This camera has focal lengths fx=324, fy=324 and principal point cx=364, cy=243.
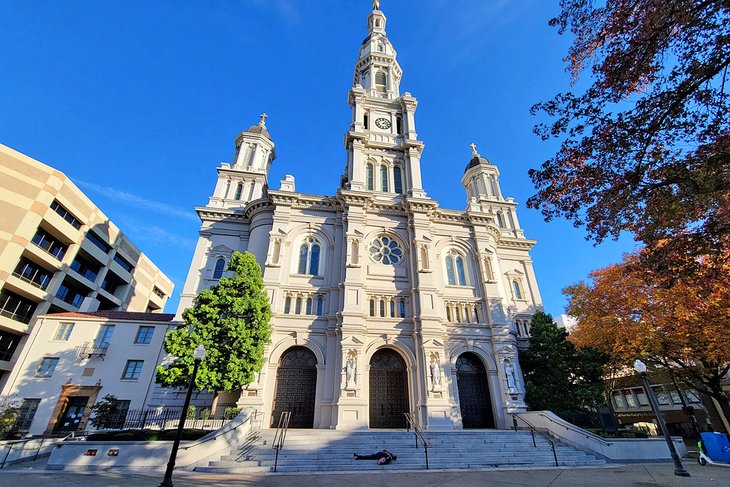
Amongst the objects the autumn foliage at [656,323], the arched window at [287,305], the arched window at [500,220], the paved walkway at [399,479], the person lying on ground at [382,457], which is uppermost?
the arched window at [500,220]

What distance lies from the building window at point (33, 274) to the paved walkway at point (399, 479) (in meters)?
22.5

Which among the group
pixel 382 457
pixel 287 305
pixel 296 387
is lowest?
pixel 382 457

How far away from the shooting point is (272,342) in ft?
61.5

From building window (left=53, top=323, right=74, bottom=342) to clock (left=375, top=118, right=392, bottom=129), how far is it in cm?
2751

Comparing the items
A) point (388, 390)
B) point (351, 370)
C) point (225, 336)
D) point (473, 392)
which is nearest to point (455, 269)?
point (473, 392)

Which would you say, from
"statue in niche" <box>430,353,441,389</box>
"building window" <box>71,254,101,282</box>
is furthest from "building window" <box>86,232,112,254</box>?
"statue in niche" <box>430,353,441,389</box>

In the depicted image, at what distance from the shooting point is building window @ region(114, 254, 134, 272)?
112 feet

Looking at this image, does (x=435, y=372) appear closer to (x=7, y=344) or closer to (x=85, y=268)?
(x=7, y=344)

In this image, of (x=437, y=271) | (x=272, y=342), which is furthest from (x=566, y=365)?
(x=272, y=342)

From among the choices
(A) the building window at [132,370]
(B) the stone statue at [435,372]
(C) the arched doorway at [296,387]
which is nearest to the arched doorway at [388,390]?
(B) the stone statue at [435,372]

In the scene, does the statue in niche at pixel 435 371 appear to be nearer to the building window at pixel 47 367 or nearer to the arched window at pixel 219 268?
the arched window at pixel 219 268

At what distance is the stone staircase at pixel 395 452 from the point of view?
1082 centimetres

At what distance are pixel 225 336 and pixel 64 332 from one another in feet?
43.7

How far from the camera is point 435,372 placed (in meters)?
18.7
